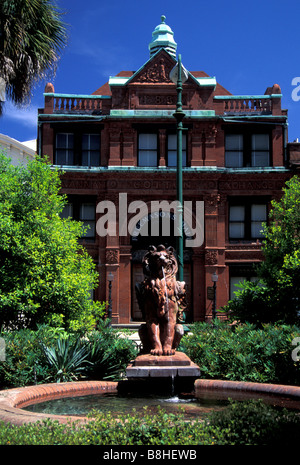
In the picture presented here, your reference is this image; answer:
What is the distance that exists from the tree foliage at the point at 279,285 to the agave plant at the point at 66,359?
7897mm

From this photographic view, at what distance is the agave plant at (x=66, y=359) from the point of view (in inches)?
360

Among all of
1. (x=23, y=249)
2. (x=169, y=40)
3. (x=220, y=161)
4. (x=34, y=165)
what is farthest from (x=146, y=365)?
(x=169, y=40)

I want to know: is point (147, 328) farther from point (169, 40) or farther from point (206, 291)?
point (169, 40)

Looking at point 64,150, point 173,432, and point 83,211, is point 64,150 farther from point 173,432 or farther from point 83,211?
point 173,432

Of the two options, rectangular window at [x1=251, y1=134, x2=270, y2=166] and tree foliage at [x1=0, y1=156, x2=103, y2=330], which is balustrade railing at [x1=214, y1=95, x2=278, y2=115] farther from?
tree foliage at [x1=0, y1=156, x2=103, y2=330]

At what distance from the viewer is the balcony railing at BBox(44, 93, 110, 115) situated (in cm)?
3102

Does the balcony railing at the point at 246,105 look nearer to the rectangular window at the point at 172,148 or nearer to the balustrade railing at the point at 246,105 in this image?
the balustrade railing at the point at 246,105

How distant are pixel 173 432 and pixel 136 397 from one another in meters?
3.65

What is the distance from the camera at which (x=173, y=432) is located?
14.6ft

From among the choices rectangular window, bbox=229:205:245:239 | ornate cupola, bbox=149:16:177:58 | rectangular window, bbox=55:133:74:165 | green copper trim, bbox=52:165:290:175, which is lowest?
rectangular window, bbox=229:205:245:239

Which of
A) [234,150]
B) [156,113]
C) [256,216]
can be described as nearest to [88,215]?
[156,113]

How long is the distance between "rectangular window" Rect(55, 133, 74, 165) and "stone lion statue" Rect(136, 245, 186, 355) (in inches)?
925

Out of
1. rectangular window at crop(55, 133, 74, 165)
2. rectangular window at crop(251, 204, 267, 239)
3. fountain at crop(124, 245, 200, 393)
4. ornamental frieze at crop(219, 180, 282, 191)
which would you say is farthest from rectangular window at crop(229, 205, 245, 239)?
fountain at crop(124, 245, 200, 393)

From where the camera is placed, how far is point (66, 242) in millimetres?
15492
